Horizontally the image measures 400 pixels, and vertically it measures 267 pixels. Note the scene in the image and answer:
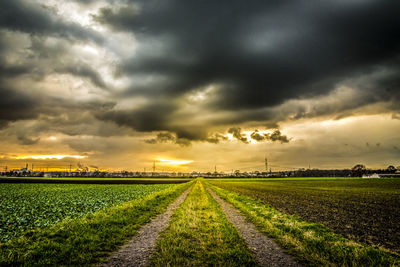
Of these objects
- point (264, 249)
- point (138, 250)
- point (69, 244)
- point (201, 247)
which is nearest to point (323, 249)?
point (264, 249)

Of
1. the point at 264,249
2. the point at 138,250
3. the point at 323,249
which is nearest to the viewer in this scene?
the point at 138,250

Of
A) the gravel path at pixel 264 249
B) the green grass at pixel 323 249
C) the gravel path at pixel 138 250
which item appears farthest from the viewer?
the green grass at pixel 323 249

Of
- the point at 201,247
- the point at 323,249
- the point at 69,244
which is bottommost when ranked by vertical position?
the point at 323,249

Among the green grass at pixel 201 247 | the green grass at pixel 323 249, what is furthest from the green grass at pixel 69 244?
Answer: the green grass at pixel 323 249

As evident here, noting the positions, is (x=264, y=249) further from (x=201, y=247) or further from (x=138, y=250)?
(x=138, y=250)

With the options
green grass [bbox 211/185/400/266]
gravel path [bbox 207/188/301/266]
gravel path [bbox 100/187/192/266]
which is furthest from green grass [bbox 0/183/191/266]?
green grass [bbox 211/185/400/266]

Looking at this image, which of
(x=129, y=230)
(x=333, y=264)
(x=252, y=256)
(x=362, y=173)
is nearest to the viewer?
(x=333, y=264)

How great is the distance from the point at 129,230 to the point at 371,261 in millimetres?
11125

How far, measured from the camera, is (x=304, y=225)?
1314 centimetres

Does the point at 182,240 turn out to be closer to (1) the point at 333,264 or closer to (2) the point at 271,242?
(2) the point at 271,242

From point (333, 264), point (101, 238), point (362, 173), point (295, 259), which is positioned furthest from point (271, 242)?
point (362, 173)

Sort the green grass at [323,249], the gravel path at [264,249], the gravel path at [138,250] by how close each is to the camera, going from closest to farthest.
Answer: the gravel path at [138,250]
the gravel path at [264,249]
the green grass at [323,249]

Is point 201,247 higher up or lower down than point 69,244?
lower down

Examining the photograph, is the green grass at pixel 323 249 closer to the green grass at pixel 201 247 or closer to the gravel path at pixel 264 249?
the gravel path at pixel 264 249
